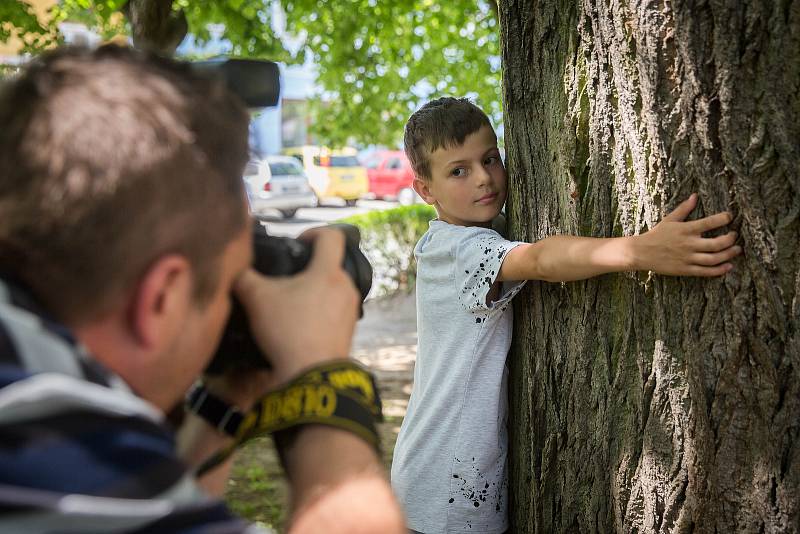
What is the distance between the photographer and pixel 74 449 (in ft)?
2.61

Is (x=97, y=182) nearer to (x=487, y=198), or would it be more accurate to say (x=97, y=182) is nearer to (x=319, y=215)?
(x=487, y=198)

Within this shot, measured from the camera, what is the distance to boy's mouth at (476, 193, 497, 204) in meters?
2.42

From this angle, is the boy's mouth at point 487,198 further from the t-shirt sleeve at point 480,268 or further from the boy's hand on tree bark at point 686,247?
the boy's hand on tree bark at point 686,247

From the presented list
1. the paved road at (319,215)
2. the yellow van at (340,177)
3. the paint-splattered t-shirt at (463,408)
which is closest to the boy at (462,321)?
the paint-splattered t-shirt at (463,408)

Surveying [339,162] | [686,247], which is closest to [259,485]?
[686,247]

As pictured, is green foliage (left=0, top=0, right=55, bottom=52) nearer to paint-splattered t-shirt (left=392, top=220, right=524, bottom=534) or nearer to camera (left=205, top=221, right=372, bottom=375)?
paint-splattered t-shirt (left=392, top=220, right=524, bottom=534)

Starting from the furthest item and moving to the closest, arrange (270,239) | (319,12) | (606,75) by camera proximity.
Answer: (319,12) < (606,75) < (270,239)

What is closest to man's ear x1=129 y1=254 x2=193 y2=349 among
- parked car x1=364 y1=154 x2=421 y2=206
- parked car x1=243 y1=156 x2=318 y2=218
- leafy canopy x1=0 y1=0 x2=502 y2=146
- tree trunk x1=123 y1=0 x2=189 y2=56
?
tree trunk x1=123 y1=0 x2=189 y2=56

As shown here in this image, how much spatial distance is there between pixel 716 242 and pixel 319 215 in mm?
22625

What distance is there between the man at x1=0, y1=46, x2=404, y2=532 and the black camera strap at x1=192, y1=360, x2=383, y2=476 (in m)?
0.04

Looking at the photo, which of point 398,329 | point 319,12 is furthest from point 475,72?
point 398,329

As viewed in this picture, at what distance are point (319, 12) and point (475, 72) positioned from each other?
1.92m

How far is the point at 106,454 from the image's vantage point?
812 mm

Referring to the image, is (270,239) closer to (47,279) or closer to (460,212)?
(47,279)
